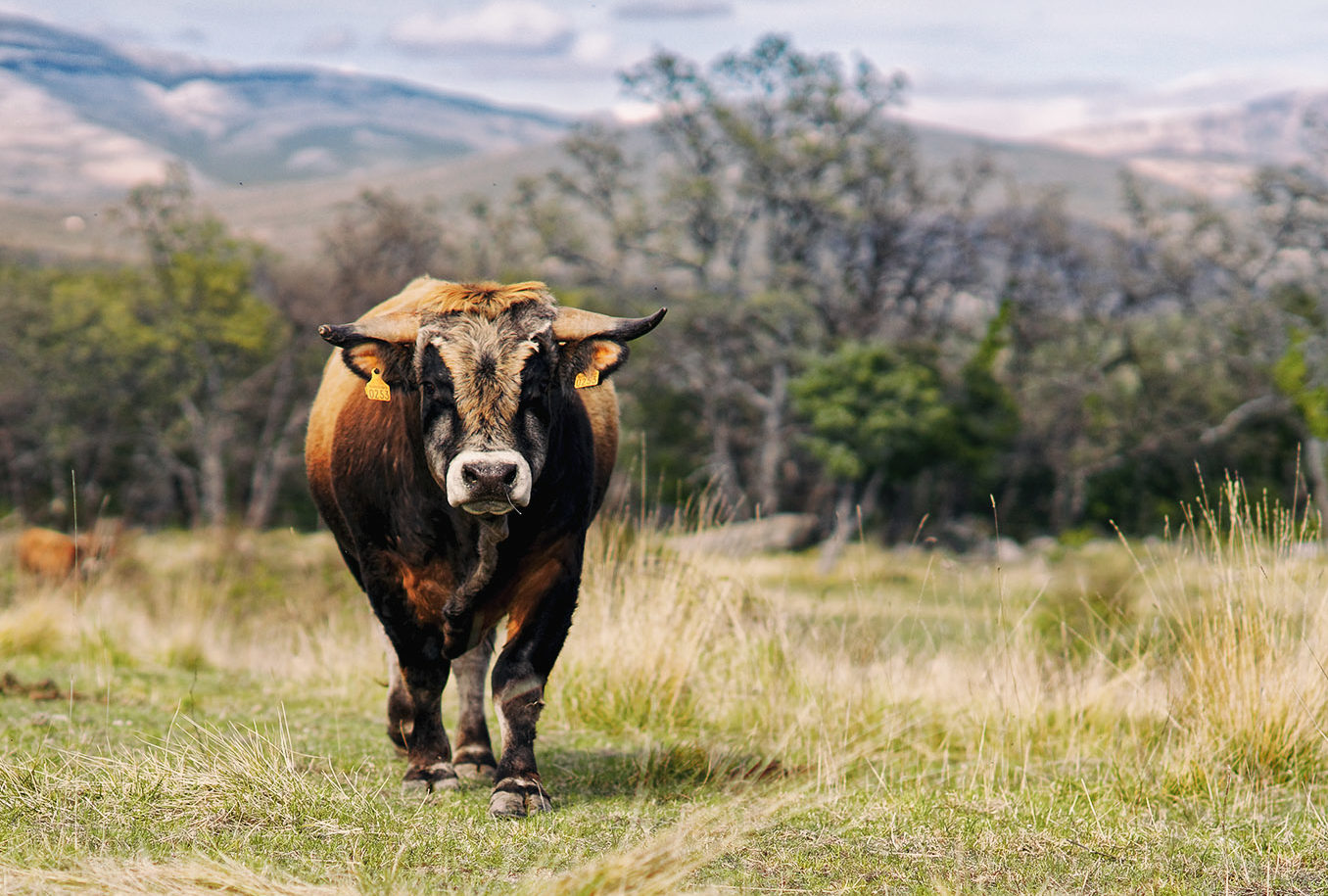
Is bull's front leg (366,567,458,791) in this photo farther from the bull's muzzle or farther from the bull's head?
the bull's muzzle

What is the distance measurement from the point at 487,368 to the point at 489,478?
55 centimetres

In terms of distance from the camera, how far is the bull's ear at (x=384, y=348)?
5340 millimetres

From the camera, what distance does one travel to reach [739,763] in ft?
21.1

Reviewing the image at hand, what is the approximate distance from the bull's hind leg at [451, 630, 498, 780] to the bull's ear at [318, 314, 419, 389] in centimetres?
159

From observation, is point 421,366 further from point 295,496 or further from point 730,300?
point 295,496

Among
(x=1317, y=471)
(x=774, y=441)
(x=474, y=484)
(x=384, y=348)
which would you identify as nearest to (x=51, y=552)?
(x=384, y=348)

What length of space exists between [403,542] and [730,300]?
154 feet

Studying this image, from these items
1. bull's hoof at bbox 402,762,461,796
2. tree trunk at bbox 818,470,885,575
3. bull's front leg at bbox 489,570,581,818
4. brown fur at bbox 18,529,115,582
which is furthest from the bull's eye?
tree trunk at bbox 818,470,885,575

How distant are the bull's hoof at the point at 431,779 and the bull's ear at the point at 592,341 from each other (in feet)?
6.66

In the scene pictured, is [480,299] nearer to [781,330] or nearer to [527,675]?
[527,675]

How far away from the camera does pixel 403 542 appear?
18.7ft

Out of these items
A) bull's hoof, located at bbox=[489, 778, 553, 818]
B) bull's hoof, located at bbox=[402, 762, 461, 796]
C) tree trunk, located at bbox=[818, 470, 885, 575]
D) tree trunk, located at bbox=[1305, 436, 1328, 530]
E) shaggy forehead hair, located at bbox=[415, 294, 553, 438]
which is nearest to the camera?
shaggy forehead hair, located at bbox=[415, 294, 553, 438]

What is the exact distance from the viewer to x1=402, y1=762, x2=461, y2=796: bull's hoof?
5746 millimetres

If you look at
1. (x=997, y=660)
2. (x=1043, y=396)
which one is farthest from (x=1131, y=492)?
(x=997, y=660)
